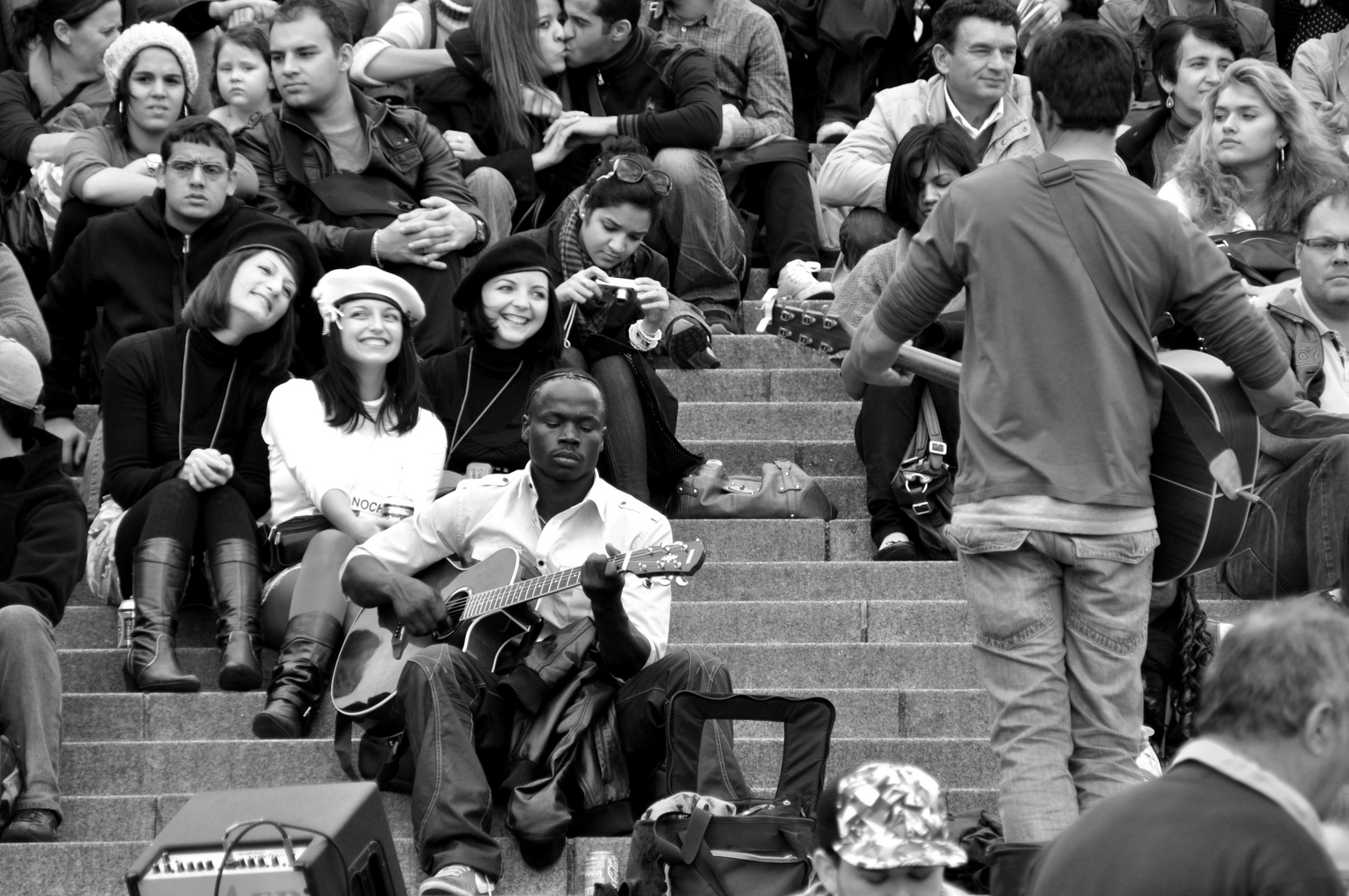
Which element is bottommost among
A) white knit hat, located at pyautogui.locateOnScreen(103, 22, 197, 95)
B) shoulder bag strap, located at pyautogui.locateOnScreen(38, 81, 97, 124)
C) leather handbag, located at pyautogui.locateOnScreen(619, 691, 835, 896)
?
leather handbag, located at pyautogui.locateOnScreen(619, 691, 835, 896)

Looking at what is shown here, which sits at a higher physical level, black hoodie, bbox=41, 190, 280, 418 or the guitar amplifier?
black hoodie, bbox=41, 190, 280, 418

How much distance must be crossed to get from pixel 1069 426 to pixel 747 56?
508 centimetres

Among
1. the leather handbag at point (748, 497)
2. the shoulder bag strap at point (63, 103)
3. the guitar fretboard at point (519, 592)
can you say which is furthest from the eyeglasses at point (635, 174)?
the shoulder bag strap at point (63, 103)

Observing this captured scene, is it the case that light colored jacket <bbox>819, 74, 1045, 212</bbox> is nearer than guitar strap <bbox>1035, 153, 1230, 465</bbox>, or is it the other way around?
guitar strap <bbox>1035, 153, 1230, 465</bbox>

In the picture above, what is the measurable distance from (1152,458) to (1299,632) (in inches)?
67.2

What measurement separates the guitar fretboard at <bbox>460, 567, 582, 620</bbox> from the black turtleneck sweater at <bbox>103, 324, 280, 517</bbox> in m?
1.24

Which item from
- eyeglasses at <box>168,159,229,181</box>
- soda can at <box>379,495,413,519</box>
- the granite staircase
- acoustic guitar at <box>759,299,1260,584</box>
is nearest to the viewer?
acoustic guitar at <box>759,299,1260,584</box>

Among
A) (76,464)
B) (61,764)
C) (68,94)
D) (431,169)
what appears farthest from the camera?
(68,94)

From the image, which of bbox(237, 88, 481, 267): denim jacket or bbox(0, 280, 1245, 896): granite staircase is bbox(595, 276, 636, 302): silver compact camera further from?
bbox(0, 280, 1245, 896): granite staircase

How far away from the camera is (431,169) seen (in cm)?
800

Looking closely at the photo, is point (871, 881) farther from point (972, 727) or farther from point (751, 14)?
point (751, 14)

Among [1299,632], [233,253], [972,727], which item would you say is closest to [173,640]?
[233,253]

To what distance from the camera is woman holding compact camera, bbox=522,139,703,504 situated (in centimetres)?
692

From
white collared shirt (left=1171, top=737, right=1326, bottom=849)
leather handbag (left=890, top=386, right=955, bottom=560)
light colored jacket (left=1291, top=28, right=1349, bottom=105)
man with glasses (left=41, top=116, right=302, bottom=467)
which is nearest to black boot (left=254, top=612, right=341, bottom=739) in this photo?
man with glasses (left=41, top=116, right=302, bottom=467)
